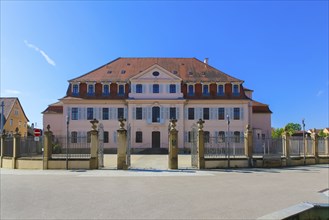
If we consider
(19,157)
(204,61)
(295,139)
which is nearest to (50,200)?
(19,157)

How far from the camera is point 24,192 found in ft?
37.2

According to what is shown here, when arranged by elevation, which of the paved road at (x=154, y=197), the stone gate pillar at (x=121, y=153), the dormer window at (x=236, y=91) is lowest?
the paved road at (x=154, y=197)

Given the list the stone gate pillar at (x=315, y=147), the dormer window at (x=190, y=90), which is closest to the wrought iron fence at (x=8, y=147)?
the stone gate pillar at (x=315, y=147)

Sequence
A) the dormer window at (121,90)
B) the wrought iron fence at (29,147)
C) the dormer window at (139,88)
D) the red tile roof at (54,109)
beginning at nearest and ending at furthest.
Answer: the wrought iron fence at (29,147) < the dormer window at (139,88) < the dormer window at (121,90) < the red tile roof at (54,109)

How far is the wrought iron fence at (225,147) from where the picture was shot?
66.8ft

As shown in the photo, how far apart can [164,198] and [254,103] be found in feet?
137

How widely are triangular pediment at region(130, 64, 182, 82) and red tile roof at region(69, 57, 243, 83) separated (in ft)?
7.60

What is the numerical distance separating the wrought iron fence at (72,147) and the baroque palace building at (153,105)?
2049cm

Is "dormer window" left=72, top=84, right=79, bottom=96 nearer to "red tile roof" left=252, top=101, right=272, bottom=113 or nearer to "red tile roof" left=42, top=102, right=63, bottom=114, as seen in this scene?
"red tile roof" left=42, top=102, right=63, bottom=114

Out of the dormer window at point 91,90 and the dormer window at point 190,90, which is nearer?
the dormer window at point 91,90

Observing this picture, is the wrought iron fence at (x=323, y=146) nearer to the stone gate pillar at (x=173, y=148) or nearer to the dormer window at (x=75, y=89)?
the stone gate pillar at (x=173, y=148)

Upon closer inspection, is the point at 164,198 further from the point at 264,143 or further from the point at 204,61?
the point at 204,61

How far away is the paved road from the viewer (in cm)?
809

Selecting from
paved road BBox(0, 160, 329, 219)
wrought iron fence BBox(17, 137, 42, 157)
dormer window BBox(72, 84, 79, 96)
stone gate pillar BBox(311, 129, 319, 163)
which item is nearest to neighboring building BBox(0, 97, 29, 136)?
dormer window BBox(72, 84, 79, 96)
